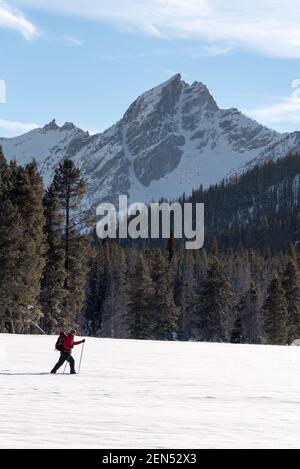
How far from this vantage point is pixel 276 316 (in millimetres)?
74438

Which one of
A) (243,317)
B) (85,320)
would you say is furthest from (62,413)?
(85,320)

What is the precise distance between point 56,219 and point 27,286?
842 centimetres

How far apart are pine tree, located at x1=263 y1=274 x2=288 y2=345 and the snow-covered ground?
46.7m

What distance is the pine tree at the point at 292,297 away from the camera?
7950 cm

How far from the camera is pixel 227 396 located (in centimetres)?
1794

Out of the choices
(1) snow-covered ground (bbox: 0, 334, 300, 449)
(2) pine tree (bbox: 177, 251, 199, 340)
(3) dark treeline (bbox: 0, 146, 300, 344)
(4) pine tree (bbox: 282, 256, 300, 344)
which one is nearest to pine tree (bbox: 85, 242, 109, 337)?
(3) dark treeline (bbox: 0, 146, 300, 344)

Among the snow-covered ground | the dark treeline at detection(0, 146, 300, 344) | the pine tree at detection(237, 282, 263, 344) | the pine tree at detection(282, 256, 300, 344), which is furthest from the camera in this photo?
the pine tree at detection(237, 282, 263, 344)

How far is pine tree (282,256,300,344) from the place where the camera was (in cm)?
7950

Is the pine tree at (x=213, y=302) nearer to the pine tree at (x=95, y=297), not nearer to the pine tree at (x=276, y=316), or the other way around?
the pine tree at (x=276, y=316)

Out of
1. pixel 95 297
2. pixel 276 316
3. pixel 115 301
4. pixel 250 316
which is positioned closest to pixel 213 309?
pixel 276 316

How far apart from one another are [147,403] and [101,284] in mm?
86710

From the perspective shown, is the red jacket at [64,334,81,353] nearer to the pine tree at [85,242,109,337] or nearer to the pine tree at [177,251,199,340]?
the pine tree at [177,251,199,340]
